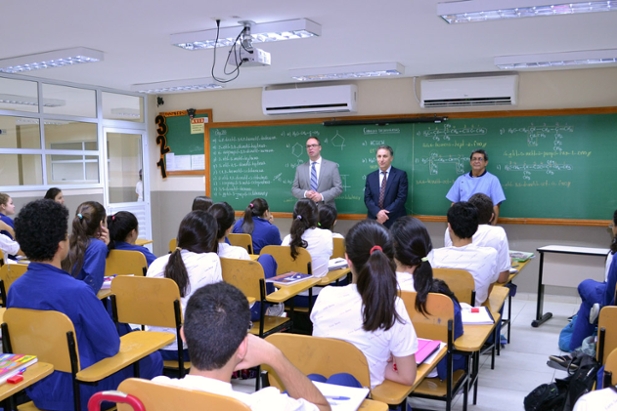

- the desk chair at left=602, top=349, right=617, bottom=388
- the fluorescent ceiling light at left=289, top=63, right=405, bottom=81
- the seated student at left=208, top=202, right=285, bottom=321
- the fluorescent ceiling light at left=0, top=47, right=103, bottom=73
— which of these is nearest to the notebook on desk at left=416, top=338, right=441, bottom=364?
the desk chair at left=602, top=349, right=617, bottom=388

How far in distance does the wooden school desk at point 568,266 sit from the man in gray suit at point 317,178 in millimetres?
2573

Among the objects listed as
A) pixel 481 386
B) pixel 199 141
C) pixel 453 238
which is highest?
pixel 199 141

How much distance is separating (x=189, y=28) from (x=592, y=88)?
14.0 ft

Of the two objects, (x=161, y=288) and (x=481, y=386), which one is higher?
(x=161, y=288)

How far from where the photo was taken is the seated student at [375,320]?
6.18ft

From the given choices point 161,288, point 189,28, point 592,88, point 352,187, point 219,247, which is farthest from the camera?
point 352,187

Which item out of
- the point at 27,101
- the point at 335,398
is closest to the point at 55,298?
the point at 335,398

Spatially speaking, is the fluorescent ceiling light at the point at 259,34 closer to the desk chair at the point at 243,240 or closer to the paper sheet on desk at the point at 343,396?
the desk chair at the point at 243,240

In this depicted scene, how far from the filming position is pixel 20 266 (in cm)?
342

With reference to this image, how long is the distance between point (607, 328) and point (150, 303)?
2298mm

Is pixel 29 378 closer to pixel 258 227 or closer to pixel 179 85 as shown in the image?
pixel 258 227

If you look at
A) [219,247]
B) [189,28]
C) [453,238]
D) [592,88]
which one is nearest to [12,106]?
[189,28]

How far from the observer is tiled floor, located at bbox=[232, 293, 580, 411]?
325 cm

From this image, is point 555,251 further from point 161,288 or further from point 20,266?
point 20,266
